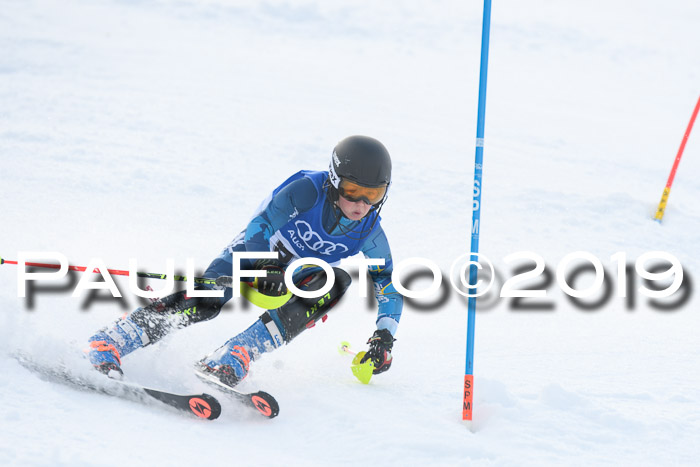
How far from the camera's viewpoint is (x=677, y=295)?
5.98 meters

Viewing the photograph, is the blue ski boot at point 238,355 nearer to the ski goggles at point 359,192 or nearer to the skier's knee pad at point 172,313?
the skier's knee pad at point 172,313

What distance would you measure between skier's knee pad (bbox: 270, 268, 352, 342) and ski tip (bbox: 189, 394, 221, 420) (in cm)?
77

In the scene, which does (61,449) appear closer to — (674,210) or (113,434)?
(113,434)

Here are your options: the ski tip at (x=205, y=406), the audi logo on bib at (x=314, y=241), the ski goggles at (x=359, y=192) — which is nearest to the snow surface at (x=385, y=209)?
the ski tip at (x=205, y=406)

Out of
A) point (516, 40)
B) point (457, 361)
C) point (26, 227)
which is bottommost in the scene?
point (457, 361)

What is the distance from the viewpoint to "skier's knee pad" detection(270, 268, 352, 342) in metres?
3.84

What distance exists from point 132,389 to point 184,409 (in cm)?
25

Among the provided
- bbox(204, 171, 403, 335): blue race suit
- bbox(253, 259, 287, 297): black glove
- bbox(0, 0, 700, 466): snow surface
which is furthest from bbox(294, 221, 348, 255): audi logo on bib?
bbox(0, 0, 700, 466): snow surface

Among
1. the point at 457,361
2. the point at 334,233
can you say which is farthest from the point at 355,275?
the point at 334,233

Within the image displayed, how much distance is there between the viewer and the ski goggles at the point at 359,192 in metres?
3.65

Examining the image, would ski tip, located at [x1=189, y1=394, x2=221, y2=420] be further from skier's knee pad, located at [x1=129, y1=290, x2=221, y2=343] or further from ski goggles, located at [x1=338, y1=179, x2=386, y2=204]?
ski goggles, located at [x1=338, y1=179, x2=386, y2=204]

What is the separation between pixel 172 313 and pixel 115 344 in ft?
1.15

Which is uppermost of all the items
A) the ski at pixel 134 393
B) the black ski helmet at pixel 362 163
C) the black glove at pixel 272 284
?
the black ski helmet at pixel 362 163

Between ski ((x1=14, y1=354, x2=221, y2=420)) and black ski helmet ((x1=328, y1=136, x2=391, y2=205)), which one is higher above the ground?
black ski helmet ((x1=328, y1=136, x2=391, y2=205))
